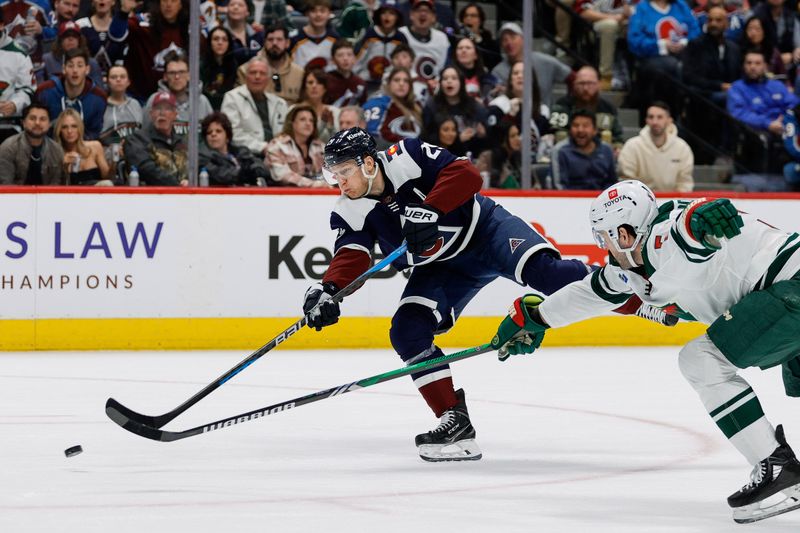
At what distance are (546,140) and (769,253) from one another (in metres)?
5.53

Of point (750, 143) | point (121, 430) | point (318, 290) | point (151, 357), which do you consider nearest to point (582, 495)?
point (318, 290)

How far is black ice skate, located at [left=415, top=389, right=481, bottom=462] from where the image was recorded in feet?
15.6

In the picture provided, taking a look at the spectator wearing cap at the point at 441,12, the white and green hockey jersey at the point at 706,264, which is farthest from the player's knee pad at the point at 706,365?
the spectator wearing cap at the point at 441,12

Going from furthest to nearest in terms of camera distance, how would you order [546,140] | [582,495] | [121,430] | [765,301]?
[546,140], [121,430], [582,495], [765,301]

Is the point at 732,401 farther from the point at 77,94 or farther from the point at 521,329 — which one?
the point at 77,94

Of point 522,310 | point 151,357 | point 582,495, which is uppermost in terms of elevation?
point 522,310

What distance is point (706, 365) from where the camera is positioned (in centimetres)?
366

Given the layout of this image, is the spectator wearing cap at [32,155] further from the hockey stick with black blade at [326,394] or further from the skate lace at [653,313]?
the skate lace at [653,313]

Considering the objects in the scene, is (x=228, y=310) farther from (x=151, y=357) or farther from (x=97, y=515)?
(x=97, y=515)

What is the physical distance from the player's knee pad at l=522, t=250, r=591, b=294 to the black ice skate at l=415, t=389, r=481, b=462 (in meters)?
0.51

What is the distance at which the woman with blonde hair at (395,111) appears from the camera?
8977 millimetres

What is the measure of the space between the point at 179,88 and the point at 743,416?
549 centimetres

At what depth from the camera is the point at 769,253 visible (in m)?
3.70

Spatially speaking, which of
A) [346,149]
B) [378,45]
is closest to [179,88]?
[378,45]
